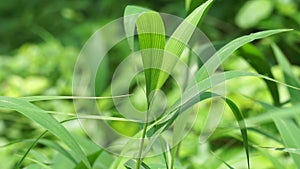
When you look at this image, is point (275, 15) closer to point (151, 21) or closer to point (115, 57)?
point (115, 57)

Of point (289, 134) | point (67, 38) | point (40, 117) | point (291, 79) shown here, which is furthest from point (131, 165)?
point (67, 38)

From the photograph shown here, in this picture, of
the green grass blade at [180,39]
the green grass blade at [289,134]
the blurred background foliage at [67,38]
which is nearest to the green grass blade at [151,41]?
the green grass blade at [180,39]

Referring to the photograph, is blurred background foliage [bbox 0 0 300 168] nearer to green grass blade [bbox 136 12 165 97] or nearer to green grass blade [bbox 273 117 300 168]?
green grass blade [bbox 273 117 300 168]

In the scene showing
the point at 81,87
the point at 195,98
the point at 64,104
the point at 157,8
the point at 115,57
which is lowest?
the point at 195,98

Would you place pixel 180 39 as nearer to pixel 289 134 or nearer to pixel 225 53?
pixel 225 53

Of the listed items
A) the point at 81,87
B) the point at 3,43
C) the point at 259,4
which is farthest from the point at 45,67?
the point at 3,43

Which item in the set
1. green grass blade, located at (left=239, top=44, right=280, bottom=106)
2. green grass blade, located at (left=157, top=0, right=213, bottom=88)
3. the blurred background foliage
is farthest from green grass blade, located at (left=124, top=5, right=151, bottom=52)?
the blurred background foliage
